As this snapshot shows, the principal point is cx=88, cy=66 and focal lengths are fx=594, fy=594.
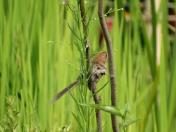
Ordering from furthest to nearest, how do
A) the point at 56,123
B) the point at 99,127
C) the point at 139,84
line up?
1. the point at 139,84
2. the point at 56,123
3. the point at 99,127

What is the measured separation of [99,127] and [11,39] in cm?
81

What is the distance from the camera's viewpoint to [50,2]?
5.91ft

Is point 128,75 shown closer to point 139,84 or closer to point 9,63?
point 139,84

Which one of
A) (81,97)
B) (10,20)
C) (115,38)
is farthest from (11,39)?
(81,97)

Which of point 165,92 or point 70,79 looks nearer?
point 165,92

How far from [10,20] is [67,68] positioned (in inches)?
8.7

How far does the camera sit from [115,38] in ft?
5.72

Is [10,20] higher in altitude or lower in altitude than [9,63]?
higher

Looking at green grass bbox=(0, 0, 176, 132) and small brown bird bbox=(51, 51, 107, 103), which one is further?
green grass bbox=(0, 0, 176, 132)

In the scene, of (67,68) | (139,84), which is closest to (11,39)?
(67,68)

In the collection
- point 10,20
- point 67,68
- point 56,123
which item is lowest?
point 56,123

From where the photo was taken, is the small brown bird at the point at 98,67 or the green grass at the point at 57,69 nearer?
the small brown bird at the point at 98,67

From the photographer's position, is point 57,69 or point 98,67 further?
point 57,69

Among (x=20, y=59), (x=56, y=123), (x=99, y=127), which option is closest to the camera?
(x=99, y=127)
